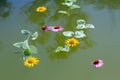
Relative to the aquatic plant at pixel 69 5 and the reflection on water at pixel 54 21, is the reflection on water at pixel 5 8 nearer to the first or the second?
the reflection on water at pixel 54 21

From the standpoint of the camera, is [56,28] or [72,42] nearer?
[72,42]

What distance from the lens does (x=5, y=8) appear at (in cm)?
209

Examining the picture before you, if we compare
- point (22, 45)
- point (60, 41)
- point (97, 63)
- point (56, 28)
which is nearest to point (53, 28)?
point (56, 28)

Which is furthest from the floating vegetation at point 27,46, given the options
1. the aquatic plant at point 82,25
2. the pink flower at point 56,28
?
the aquatic plant at point 82,25

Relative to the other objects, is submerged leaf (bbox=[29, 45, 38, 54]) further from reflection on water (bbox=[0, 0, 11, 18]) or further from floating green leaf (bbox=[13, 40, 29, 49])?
reflection on water (bbox=[0, 0, 11, 18])

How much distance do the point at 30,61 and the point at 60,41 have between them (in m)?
0.22

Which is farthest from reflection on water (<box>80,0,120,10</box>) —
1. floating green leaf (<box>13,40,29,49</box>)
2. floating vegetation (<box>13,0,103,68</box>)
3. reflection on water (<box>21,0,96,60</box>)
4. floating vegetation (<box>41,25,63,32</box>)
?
floating green leaf (<box>13,40,29,49</box>)

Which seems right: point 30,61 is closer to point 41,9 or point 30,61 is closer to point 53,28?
point 53,28

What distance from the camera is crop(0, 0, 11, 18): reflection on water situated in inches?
79.0

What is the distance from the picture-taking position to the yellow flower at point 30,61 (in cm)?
159

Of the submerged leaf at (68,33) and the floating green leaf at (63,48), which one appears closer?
the floating green leaf at (63,48)

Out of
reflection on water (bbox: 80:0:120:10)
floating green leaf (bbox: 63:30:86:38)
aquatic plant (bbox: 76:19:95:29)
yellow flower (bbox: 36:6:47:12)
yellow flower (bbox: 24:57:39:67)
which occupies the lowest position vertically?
yellow flower (bbox: 24:57:39:67)

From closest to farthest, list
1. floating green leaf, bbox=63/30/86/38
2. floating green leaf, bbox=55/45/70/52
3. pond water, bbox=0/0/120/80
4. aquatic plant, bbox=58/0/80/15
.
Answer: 1. pond water, bbox=0/0/120/80
2. floating green leaf, bbox=55/45/70/52
3. floating green leaf, bbox=63/30/86/38
4. aquatic plant, bbox=58/0/80/15

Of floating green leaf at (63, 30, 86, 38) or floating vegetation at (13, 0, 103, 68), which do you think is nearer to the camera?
floating vegetation at (13, 0, 103, 68)
